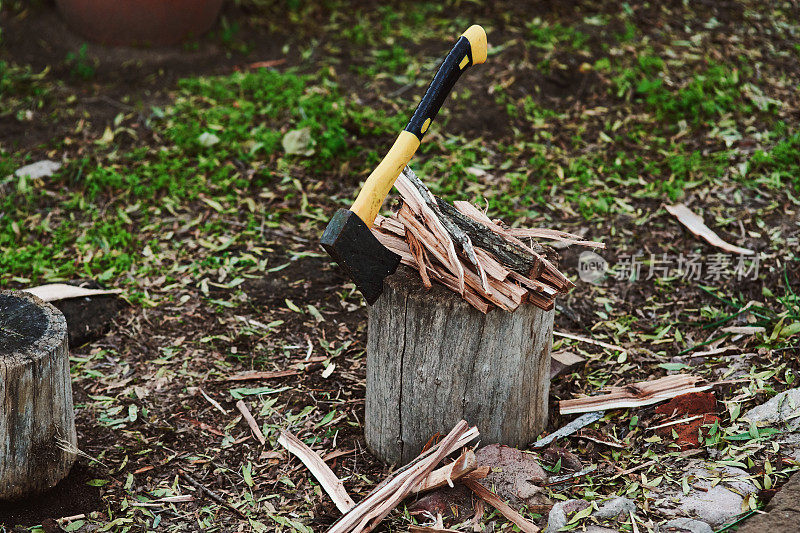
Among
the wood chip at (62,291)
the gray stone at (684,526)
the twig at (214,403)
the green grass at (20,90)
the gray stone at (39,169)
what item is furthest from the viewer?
the green grass at (20,90)

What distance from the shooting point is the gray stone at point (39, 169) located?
5176 mm

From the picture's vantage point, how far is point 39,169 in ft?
17.2

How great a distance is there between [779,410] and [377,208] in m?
1.79

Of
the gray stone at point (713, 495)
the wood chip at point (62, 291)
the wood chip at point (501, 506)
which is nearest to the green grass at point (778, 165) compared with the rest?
the gray stone at point (713, 495)

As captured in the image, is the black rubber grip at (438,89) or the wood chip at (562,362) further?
the wood chip at (562,362)

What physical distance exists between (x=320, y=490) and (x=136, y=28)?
455 centimetres

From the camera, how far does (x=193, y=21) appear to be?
6.40 metres

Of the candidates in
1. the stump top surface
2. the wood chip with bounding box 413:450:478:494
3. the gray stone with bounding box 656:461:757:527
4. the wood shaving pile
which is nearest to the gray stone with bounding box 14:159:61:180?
the stump top surface

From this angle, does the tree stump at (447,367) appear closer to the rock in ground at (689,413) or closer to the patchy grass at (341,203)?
the patchy grass at (341,203)

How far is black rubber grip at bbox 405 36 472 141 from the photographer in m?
2.91

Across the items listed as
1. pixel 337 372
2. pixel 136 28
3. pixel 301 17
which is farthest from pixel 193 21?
pixel 337 372

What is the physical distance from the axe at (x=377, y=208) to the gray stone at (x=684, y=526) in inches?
50.8

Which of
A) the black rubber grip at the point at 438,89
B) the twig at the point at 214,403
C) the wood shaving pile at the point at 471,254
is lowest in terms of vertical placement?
the twig at the point at 214,403

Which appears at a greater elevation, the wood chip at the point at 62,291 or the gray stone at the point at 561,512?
the wood chip at the point at 62,291
